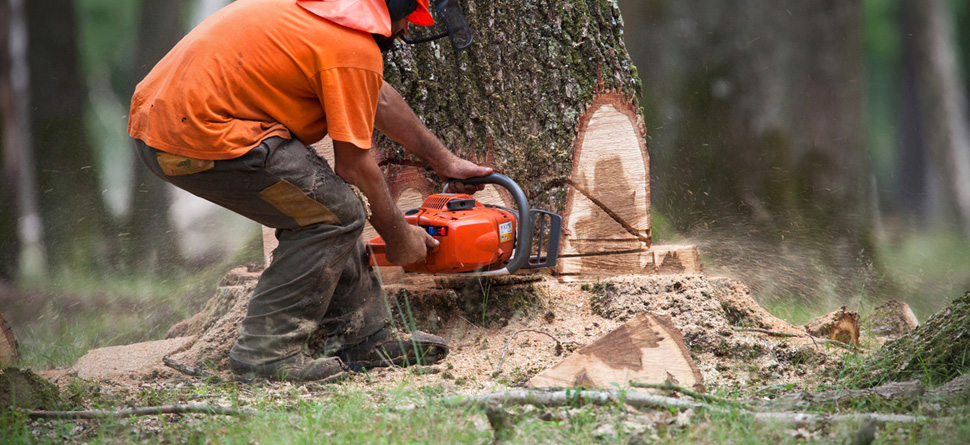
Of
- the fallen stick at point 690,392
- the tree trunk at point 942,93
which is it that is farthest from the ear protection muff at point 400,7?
the tree trunk at point 942,93

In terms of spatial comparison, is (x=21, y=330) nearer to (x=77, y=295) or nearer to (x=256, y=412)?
(x=77, y=295)

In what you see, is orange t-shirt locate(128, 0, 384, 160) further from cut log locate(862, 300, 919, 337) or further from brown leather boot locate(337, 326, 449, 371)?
cut log locate(862, 300, 919, 337)

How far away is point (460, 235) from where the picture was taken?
265 centimetres

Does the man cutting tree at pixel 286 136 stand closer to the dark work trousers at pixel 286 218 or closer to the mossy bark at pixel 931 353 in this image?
the dark work trousers at pixel 286 218

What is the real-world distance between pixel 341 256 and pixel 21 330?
361 cm

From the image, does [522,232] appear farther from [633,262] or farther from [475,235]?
[633,262]

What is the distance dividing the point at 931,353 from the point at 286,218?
2315mm

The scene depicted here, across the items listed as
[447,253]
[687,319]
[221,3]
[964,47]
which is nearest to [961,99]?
[964,47]

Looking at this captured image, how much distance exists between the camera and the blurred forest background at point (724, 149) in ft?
18.5

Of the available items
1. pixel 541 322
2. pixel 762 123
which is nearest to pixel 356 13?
pixel 541 322

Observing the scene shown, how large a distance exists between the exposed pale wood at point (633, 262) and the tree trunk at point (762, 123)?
381 centimetres

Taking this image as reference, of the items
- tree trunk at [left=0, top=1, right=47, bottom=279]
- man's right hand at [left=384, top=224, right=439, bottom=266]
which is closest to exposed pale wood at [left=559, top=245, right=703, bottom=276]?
Answer: man's right hand at [left=384, top=224, right=439, bottom=266]

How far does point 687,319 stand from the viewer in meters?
2.86

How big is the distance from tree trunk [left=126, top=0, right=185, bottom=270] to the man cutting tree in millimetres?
4079
